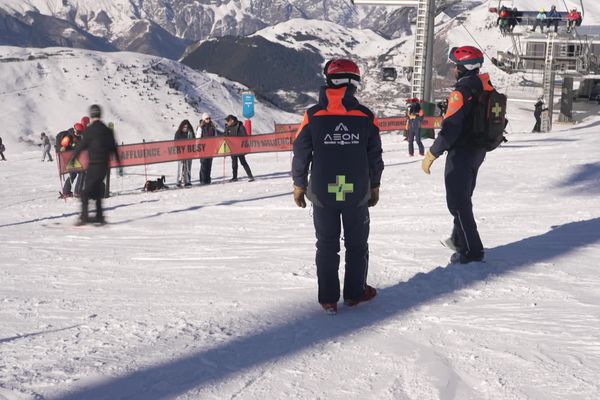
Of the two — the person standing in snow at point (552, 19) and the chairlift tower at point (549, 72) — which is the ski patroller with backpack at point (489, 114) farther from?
the person standing in snow at point (552, 19)

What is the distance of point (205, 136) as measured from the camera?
17.5m

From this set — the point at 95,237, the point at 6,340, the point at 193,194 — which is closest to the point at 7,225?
the point at 95,237

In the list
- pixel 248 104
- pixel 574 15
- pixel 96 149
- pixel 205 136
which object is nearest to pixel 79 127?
pixel 205 136

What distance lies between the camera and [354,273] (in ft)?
15.8

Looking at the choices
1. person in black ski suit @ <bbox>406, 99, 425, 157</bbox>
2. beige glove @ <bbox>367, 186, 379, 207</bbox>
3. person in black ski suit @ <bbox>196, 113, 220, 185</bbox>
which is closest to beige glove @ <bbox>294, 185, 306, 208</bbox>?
beige glove @ <bbox>367, 186, 379, 207</bbox>

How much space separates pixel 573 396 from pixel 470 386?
0.50 metres

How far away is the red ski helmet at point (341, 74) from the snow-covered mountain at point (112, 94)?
53.2 metres

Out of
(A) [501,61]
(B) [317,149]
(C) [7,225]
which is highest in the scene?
(A) [501,61]

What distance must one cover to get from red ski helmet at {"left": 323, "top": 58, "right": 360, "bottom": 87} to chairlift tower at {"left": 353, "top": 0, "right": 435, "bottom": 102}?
101 feet

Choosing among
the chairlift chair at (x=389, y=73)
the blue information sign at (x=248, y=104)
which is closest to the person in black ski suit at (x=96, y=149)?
the blue information sign at (x=248, y=104)

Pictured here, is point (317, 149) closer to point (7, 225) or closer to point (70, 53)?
point (7, 225)

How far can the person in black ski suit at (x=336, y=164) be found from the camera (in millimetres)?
4480

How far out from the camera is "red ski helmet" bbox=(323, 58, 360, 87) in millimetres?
4473

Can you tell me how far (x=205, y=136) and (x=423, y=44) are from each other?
20.0 metres
